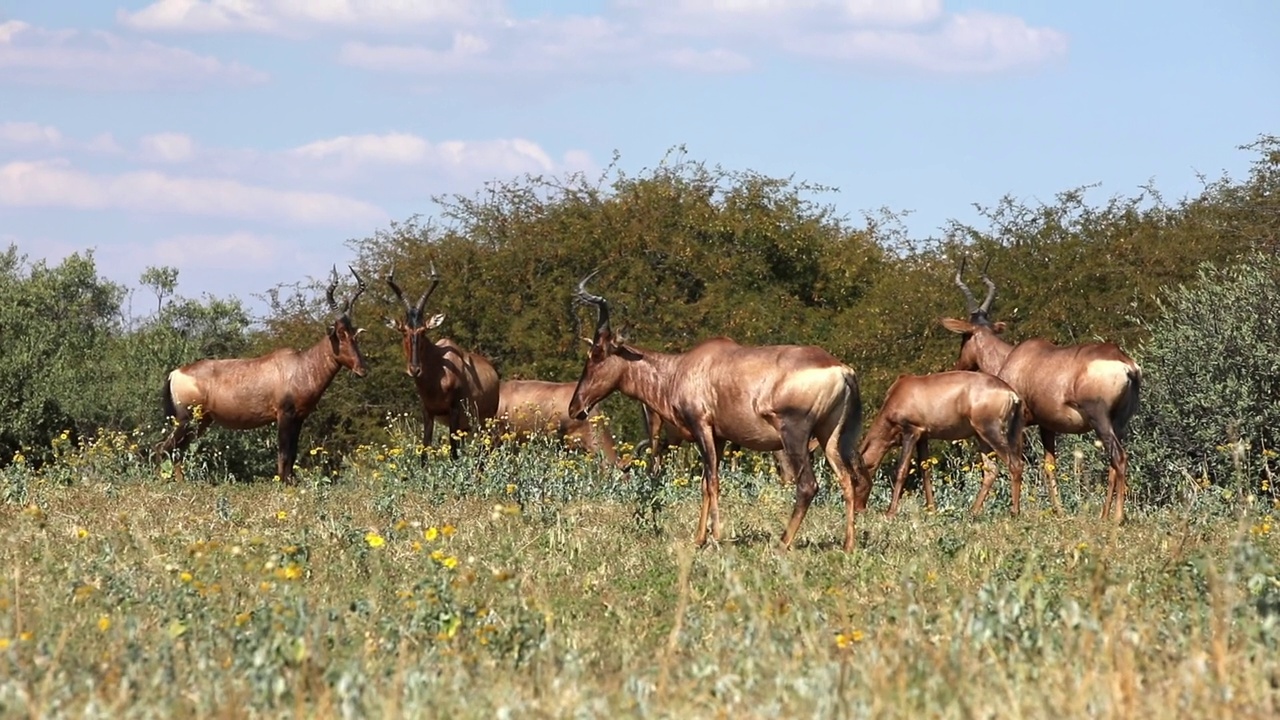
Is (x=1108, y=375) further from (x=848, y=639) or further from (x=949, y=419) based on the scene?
(x=848, y=639)

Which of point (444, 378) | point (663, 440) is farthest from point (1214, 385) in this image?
point (444, 378)

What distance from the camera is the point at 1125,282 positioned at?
2541 cm

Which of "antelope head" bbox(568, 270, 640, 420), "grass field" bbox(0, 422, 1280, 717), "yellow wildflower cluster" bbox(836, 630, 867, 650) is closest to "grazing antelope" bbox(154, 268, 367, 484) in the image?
"antelope head" bbox(568, 270, 640, 420)

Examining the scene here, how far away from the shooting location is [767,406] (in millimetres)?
11805

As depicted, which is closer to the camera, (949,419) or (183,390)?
(949,419)

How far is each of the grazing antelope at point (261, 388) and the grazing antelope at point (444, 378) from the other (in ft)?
2.78

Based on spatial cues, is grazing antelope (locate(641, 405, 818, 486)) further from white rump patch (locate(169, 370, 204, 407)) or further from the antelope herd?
white rump patch (locate(169, 370, 204, 407))

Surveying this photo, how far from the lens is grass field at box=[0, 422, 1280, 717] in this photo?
595 centimetres

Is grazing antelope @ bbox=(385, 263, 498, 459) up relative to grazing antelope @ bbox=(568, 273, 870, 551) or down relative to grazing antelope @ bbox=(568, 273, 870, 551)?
down

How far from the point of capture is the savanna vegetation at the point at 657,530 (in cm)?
625

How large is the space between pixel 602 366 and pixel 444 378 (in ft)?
27.7

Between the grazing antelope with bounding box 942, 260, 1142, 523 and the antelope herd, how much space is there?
0.7 inches

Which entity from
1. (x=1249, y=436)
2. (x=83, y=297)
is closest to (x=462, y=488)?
(x=1249, y=436)

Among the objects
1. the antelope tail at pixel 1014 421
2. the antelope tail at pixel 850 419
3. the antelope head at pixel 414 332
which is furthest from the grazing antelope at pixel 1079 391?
the antelope head at pixel 414 332
